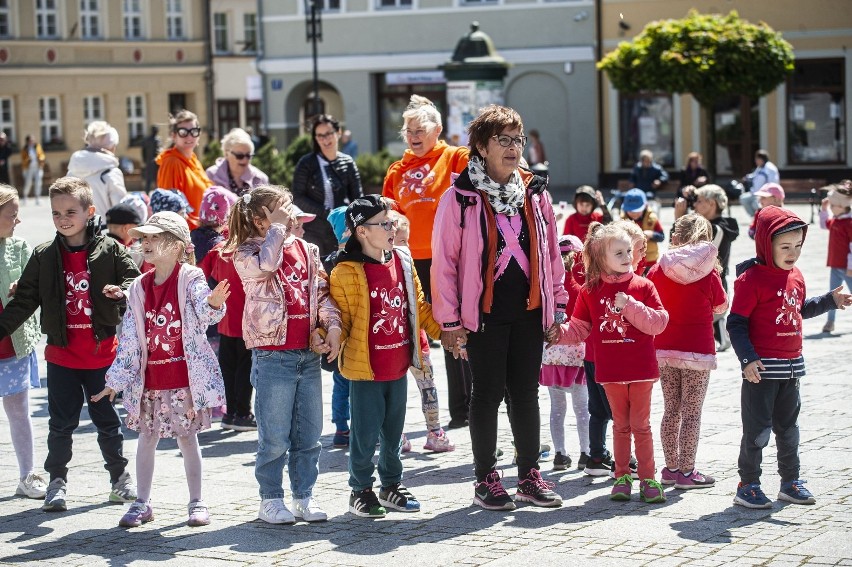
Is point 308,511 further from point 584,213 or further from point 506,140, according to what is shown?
point 584,213

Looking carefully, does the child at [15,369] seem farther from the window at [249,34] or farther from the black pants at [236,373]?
the window at [249,34]

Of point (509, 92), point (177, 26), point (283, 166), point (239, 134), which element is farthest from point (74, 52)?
point (239, 134)

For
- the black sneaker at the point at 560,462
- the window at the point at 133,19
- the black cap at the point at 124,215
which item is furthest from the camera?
the window at the point at 133,19

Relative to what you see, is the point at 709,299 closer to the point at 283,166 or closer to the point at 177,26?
the point at 283,166

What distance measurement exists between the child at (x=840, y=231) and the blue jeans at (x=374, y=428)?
24.8 feet

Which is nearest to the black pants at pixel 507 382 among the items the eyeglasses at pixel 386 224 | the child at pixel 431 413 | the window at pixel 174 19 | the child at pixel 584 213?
the eyeglasses at pixel 386 224

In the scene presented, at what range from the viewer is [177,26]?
2053 inches

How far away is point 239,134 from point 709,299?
15.8ft

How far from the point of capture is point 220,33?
176 ft

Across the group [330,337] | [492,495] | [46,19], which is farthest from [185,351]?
[46,19]

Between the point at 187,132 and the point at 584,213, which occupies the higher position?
the point at 187,132

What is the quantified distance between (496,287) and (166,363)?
5.65 feet

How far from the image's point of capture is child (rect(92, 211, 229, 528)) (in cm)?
748

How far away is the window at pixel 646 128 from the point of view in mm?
39250
